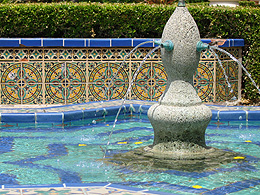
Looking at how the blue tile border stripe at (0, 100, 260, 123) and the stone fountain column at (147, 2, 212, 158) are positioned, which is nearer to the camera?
the stone fountain column at (147, 2, 212, 158)

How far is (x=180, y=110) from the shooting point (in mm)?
5000

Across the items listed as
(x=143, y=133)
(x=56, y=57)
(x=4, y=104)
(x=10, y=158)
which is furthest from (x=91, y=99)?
(x=10, y=158)

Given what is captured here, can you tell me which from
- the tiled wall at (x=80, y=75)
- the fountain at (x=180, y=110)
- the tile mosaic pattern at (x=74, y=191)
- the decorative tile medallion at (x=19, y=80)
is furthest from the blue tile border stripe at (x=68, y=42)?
the tile mosaic pattern at (x=74, y=191)

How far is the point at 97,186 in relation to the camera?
3881mm

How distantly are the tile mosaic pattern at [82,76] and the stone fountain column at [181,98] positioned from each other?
3.72 meters

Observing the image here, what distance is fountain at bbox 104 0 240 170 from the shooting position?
4996 mm

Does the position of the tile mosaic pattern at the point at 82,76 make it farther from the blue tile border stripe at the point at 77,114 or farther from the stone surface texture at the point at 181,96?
the stone surface texture at the point at 181,96

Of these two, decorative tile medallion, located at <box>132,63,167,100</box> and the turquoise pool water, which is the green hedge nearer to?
decorative tile medallion, located at <box>132,63,167,100</box>

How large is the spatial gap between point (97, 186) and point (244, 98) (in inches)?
240

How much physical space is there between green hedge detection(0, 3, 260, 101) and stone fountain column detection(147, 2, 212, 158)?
4027mm

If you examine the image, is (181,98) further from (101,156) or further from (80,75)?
(80,75)

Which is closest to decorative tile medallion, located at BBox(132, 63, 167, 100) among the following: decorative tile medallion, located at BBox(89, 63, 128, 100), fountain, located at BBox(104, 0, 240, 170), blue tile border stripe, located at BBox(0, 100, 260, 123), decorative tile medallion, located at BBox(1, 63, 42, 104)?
decorative tile medallion, located at BBox(89, 63, 128, 100)

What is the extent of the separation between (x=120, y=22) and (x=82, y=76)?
1.23m

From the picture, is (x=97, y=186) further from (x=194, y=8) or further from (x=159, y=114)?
(x=194, y=8)
